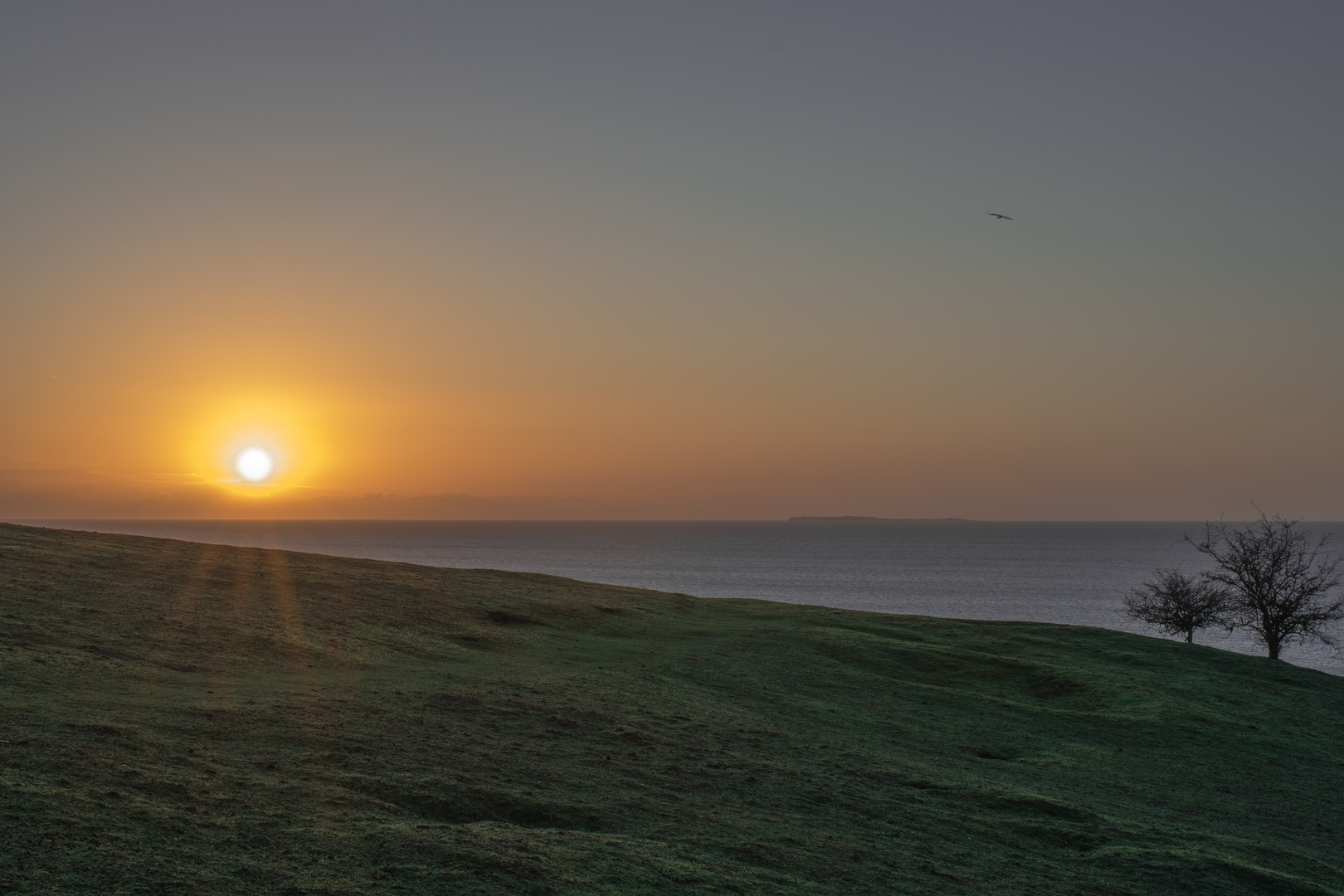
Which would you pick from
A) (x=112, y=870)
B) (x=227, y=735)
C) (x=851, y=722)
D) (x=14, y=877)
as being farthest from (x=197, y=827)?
(x=851, y=722)

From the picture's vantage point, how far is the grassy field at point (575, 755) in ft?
35.5

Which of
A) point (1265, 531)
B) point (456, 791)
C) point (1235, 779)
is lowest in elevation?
point (1235, 779)

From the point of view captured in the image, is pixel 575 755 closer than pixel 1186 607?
Yes

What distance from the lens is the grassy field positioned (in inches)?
426

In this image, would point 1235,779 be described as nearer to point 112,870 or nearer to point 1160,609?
point 112,870

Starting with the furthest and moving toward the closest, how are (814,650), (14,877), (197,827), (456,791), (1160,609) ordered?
Answer: (1160,609), (814,650), (456,791), (197,827), (14,877)

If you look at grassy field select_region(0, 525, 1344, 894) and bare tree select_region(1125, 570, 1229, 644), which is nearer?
grassy field select_region(0, 525, 1344, 894)

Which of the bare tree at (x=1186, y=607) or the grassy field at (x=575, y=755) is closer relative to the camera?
the grassy field at (x=575, y=755)

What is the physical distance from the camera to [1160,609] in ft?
183

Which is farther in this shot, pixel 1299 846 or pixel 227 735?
pixel 1299 846

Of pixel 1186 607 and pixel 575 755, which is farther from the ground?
pixel 1186 607

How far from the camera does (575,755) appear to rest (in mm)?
16625

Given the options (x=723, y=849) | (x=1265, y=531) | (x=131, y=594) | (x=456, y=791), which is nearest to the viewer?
(x=723, y=849)

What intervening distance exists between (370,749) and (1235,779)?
63.0 ft
